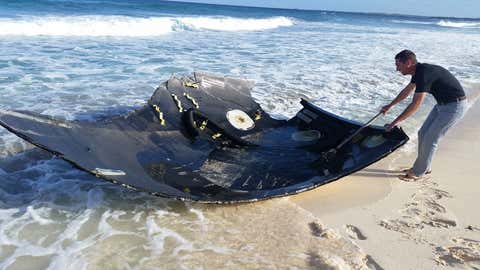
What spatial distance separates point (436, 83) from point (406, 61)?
456 mm

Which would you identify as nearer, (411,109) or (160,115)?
(411,109)

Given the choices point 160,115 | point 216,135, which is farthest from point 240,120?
point 160,115

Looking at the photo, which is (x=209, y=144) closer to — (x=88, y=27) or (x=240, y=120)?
(x=240, y=120)

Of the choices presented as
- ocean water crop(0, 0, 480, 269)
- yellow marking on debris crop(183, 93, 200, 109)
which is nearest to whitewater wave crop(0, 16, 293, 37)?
ocean water crop(0, 0, 480, 269)

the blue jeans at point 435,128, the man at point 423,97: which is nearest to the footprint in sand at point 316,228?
the man at point 423,97

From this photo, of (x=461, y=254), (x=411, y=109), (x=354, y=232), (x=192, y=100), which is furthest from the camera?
(x=192, y=100)

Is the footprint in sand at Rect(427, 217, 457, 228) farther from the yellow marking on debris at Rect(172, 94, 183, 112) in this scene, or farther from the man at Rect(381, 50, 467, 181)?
the yellow marking on debris at Rect(172, 94, 183, 112)

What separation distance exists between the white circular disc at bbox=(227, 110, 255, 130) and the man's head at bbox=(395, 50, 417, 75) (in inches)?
77.3

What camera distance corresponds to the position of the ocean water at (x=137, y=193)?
3703 mm

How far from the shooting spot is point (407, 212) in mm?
4645

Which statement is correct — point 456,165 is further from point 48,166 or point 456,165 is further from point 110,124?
point 48,166

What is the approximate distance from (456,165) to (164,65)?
794 cm

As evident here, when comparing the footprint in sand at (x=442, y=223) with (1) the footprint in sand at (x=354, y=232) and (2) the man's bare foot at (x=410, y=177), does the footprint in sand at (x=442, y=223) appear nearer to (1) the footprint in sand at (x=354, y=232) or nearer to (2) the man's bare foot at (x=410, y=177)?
(1) the footprint in sand at (x=354, y=232)

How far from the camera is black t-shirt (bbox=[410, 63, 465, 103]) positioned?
17.0ft
